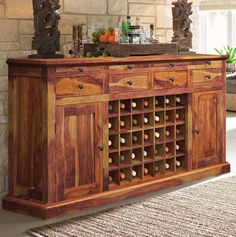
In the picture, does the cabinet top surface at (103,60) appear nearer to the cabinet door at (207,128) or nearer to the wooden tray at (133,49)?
the wooden tray at (133,49)

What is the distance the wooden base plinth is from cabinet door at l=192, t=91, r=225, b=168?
0.43ft

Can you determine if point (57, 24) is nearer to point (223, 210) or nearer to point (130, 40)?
point (130, 40)

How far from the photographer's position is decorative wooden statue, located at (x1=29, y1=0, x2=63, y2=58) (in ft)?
15.5

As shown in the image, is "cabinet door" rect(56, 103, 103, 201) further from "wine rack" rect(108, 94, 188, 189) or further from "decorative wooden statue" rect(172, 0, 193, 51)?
"decorative wooden statue" rect(172, 0, 193, 51)

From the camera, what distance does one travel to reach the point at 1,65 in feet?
15.6

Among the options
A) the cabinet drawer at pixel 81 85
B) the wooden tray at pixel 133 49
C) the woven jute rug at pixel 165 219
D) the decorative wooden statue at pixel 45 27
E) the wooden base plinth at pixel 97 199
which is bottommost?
the woven jute rug at pixel 165 219

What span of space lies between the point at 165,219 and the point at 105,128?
0.83 m

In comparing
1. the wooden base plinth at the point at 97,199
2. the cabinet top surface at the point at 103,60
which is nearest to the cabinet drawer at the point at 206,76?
the cabinet top surface at the point at 103,60

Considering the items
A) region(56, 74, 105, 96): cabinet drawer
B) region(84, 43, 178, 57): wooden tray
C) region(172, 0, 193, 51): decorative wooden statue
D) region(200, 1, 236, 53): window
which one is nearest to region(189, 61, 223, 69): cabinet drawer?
region(84, 43, 178, 57): wooden tray

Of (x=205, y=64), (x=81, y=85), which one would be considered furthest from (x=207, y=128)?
(x=81, y=85)

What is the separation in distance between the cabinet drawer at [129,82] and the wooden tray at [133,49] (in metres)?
0.19

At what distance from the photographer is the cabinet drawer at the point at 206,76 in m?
5.56

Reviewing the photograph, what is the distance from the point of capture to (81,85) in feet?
15.2

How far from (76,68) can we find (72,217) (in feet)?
3.33
